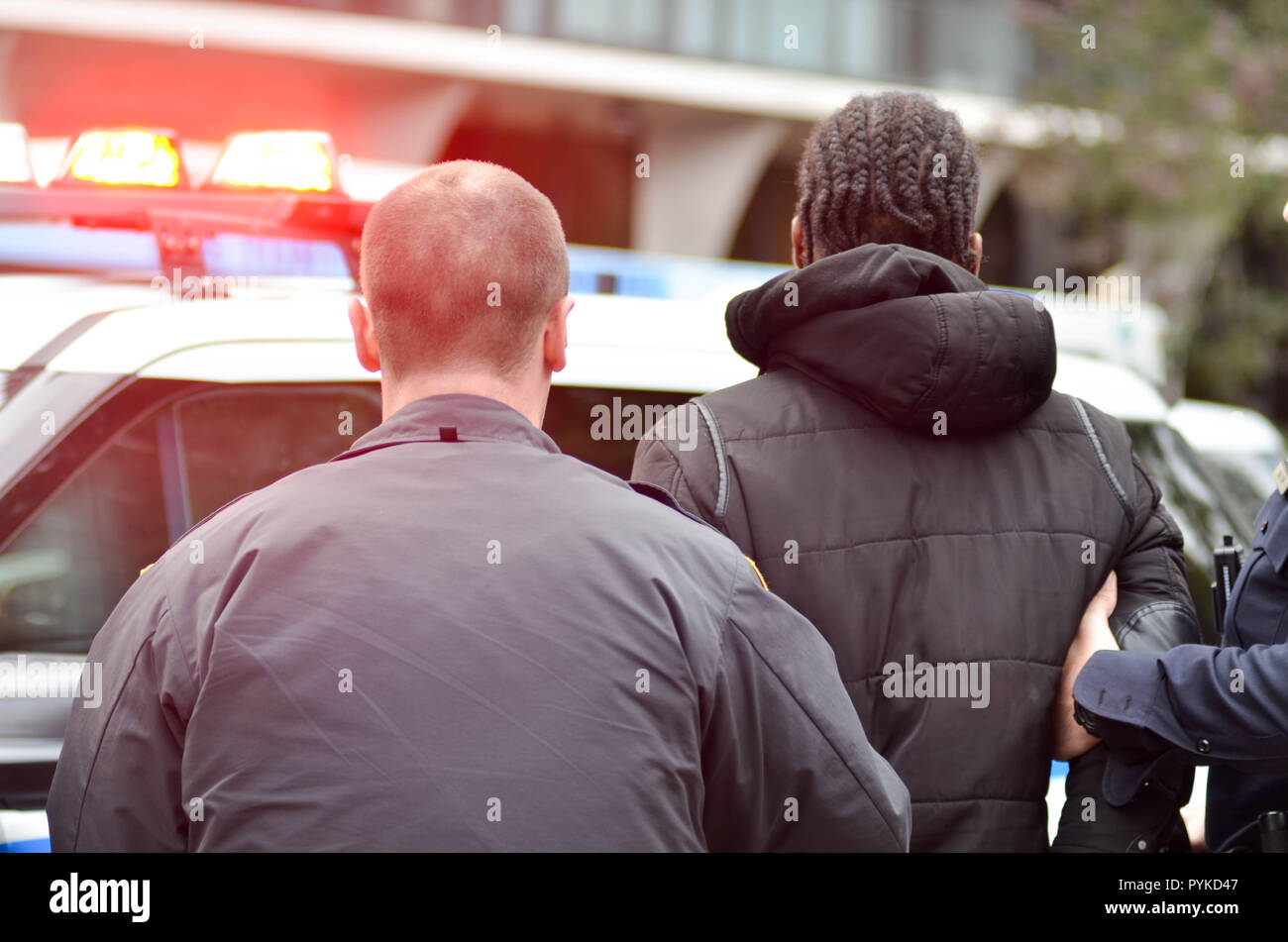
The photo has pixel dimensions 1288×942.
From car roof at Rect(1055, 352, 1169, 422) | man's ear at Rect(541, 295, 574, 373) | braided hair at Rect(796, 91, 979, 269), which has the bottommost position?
car roof at Rect(1055, 352, 1169, 422)

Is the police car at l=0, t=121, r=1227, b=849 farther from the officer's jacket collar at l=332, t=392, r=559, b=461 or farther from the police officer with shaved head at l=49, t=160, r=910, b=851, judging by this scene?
the officer's jacket collar at l=332, t=392, r=559, b=461

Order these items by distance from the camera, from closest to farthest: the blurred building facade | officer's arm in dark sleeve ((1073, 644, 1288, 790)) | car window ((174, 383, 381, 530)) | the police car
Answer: officer's arm in dark sleeve ((1073, 644, 1288, 790))
the police car
car window ((174, 383, 381, 530))
the blurred building facade

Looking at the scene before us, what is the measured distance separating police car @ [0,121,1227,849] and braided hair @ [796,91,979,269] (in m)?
Result: 0.73

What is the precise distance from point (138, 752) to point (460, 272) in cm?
58

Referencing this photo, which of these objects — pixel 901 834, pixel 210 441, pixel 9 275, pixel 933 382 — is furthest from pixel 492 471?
pixel 9 275

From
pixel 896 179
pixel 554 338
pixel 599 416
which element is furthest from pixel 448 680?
pixel 599 416

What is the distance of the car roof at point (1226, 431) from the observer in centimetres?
486

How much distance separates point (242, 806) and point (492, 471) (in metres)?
0.38

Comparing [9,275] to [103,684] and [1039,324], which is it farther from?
[1039,324]

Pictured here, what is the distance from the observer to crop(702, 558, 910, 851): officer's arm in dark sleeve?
56.5 inches

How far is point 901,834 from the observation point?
153 centimetres

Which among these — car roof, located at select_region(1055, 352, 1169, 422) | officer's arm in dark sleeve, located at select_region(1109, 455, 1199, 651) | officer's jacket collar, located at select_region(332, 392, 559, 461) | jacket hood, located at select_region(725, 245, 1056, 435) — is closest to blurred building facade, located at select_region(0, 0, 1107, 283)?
car roof, located at select_region(1055, 352, 1169, 422)

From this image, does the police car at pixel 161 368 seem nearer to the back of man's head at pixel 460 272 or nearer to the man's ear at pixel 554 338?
the back of man's head at pixel 460 272

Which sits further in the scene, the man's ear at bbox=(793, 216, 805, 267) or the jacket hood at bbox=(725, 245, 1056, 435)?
the man's ear at bbox=(793, 216, 805, 267)
